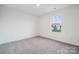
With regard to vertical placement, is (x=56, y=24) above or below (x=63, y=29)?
above

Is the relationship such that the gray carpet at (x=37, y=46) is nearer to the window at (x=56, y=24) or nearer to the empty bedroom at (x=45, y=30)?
the empty bedroom at (x=45, y=30)

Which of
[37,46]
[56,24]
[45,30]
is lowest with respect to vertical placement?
[37,46]

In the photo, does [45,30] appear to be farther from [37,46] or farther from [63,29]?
[37,46]

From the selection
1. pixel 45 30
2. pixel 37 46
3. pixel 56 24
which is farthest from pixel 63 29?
pixel 37 46

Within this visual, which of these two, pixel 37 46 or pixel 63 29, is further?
pixel 37 46

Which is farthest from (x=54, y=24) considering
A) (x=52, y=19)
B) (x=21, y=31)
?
(x=21, y=31)

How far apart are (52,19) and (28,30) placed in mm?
736

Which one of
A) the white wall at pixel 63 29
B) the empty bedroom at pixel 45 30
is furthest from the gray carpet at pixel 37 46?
the white wall at pixel 63 29

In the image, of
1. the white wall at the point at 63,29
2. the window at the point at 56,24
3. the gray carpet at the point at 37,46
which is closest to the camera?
the window at the point at 56,24

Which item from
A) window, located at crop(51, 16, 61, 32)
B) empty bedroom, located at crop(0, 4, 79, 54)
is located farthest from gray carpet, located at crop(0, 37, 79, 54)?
window, located at crop(51, 16, 61, 32)

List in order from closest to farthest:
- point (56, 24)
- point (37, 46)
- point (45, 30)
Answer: point (56, 24)
point (45, 30)
point (37, 46)

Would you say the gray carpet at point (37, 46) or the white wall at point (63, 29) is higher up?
the white wall at point (63, 29)
